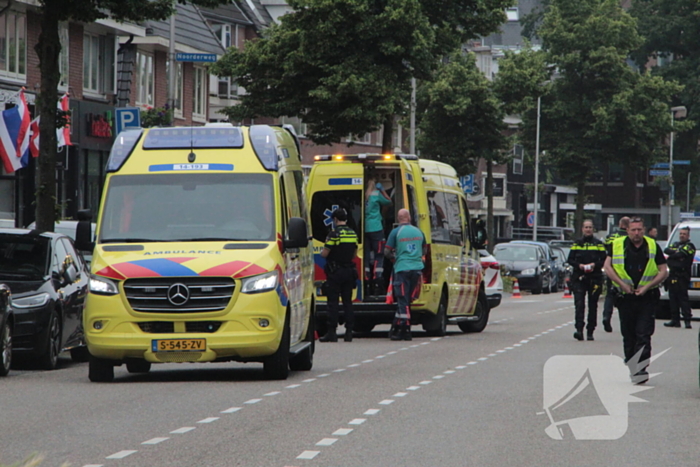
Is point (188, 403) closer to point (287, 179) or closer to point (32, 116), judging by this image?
point (287, 179)

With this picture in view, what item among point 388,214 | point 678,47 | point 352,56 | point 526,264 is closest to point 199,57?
point 352,56

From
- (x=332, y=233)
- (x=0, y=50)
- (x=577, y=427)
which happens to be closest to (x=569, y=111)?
(x=0, y=50)

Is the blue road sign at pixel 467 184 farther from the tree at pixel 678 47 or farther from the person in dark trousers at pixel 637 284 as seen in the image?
the person in dark trousers at pixel 637 284

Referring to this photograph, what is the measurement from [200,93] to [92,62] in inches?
364

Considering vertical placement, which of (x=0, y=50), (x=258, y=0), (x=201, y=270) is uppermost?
(x=258, y=0)

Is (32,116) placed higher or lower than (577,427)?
higher

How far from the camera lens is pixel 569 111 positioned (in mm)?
70500

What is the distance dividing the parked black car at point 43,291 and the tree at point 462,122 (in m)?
38.2

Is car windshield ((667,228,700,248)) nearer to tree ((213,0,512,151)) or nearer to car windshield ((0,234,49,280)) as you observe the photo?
tree ((213,0,512,151))

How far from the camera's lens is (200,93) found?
49.7 m

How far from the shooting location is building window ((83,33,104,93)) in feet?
132

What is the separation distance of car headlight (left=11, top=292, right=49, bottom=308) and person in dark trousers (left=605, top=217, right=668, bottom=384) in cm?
613

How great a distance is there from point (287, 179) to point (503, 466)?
740 centimetres

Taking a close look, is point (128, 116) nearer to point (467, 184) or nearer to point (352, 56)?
point (352, 56)
